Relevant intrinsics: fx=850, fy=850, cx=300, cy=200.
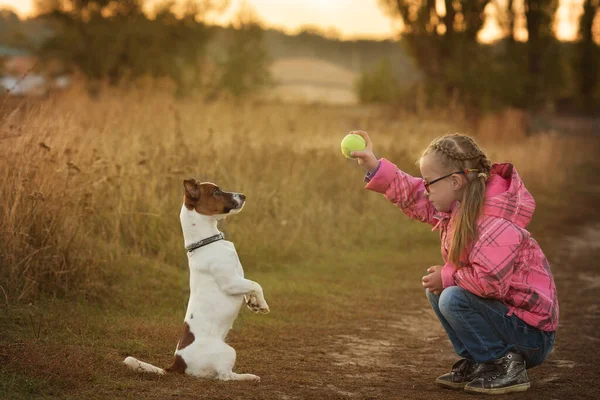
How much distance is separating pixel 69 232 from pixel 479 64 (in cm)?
2025

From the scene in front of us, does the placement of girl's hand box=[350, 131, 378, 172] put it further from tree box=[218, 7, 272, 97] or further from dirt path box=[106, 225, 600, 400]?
tree box=[218, 7, 272, 97]

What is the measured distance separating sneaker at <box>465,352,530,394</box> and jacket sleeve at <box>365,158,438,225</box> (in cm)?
105

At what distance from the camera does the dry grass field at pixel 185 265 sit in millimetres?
5656

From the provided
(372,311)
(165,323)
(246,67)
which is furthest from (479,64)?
(165,323)

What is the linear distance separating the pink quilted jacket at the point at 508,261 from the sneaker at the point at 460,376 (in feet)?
1.73

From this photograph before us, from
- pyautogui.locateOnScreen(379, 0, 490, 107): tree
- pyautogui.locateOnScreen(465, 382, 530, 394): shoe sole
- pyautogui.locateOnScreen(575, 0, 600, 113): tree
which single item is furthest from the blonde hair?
pyautogui.locateOnScreen(575, 0, 600, 113): tree

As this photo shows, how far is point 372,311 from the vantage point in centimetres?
831

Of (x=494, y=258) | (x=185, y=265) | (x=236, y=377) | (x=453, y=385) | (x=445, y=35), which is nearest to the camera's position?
(x=494, y=258)

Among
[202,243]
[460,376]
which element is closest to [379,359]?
[460,376]

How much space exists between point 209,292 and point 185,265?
3.99m

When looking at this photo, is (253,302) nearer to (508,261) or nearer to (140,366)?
(140,366)

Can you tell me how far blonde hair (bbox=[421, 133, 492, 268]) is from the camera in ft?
17.2

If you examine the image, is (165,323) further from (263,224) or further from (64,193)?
(263,224)

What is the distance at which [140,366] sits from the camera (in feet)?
17.3
